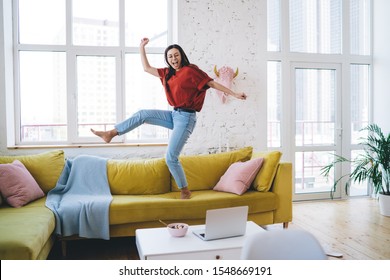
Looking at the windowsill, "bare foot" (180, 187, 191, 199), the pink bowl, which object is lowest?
the pink bowl

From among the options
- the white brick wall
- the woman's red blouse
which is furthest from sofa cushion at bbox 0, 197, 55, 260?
the white brick wall

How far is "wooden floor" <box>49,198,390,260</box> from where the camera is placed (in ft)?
9.94

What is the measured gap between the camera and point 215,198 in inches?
131

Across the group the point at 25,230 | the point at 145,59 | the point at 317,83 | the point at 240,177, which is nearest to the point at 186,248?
the point at 25,230

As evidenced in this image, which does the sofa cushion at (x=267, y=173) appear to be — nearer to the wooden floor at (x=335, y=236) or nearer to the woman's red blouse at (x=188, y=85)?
the wooden floor at (x=335, y=236)

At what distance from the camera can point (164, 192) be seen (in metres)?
3.68

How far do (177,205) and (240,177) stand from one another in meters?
0.70

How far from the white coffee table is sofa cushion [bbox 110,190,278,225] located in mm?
756

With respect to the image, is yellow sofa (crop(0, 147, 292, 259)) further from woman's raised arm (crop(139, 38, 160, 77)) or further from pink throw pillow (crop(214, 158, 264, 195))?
woman's raised arm (crop(139, 38, 160, 77))

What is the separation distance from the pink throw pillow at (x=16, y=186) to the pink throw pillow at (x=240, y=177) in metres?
1.70
